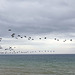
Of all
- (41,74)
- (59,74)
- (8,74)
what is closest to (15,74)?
(8,74)

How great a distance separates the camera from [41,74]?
65.8 m

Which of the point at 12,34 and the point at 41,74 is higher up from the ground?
the point at 12,34

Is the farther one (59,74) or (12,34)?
(59,74)

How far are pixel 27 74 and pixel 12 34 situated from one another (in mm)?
22512

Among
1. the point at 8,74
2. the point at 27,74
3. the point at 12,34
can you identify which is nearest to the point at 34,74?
the point at 27,74

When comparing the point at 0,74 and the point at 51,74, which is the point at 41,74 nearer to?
the point at 51,74

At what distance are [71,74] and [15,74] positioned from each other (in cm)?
1712

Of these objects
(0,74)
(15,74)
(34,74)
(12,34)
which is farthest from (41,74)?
(12,34)

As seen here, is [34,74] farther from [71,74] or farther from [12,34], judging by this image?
[12,34]

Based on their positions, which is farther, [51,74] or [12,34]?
[51,74]

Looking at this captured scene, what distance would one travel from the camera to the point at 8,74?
65.1 m

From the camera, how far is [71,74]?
66.7 metres

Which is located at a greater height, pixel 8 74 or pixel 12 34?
pixel 12 34

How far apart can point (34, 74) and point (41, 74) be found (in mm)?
2189
